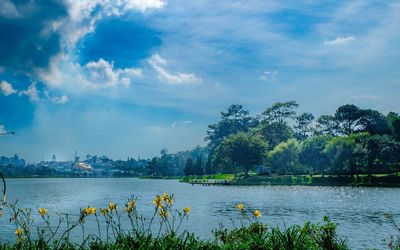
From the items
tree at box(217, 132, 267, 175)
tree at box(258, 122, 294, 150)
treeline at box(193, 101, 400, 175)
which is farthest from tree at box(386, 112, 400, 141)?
tree at box(258, 122, 294, 150)

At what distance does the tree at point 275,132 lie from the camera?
119 metres

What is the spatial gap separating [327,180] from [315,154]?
29.8 ft

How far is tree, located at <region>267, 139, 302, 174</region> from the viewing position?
93219 mm

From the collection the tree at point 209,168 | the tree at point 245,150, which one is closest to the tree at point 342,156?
the tree at point 245,150

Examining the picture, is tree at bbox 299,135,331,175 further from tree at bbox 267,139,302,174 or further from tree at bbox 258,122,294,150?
tree at bbox 258,122,294,150

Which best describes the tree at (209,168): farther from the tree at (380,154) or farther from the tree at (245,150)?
the tree at (380,154)

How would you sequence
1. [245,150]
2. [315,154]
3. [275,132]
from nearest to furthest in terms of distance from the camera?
[315,154] → [245,150] → [275,132]

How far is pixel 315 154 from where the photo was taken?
3445 inches

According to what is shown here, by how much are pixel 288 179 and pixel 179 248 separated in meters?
82.4

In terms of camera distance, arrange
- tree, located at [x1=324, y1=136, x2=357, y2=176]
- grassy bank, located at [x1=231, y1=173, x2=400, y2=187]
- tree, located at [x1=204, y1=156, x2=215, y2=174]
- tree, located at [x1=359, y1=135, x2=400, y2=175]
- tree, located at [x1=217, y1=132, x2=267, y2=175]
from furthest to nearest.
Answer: tree, located at [x1=204, y1=156, x2=215, y2=174] → tree, located at [x1=217, y1=132, x2=267, y2=175] → tree, located at [x1=324, y1=136, x2=357, y2=176] → tree, located at [x1=359, y1=135, x2=400, y2=175] → grassy bank, located at [x1=231, y1=173, x2=400, y2=187]

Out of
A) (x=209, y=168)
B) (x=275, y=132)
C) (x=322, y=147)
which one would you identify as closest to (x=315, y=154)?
(x=322, y=147)

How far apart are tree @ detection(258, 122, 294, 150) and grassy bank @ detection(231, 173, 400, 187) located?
23.3 metres

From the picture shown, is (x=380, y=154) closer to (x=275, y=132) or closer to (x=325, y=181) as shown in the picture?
(x=325, y=181)

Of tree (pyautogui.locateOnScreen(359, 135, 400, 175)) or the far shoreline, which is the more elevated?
tree (pyautogui.locateOnScreen(359, 135, 400, 175))
